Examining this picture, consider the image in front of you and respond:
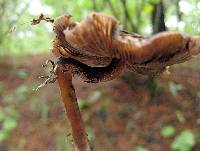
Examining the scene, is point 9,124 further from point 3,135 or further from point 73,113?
point 73,113

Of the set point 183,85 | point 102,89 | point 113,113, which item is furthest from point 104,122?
point 183,85

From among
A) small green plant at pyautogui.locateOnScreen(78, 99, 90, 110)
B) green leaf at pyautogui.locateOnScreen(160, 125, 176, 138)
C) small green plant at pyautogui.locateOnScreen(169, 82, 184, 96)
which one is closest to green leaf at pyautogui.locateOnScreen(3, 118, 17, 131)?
small green plant at pyautogui.locateOnScreen(78, 99, 90, 110)

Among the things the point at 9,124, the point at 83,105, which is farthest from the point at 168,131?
the point at 9,124

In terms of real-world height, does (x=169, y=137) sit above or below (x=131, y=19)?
below

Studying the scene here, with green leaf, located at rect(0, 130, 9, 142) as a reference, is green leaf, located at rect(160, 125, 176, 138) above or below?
below

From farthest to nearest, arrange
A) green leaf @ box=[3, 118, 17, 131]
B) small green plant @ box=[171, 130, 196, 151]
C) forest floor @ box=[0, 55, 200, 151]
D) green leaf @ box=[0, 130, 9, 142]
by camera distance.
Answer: green leaf @ box=[3, 118, 17, 131] < green leaf @ box=[0, 130, 9, 142] < forest floor @ box=[0, 55, 200, 151] < small green plant @ box=[171, 130, 196, 151]

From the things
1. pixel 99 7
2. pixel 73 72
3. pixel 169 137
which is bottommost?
pixel 73 72

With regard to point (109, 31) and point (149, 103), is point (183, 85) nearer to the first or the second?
point (149, 103)

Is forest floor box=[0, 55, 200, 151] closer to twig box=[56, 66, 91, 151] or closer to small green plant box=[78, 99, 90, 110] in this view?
small green plant box=[78, 99, 90, 110]

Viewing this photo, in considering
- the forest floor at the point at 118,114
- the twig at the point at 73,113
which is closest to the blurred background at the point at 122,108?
the forest floor at the point at 118,114

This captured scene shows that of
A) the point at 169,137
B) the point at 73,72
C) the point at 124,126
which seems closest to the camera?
the point at 73,72
